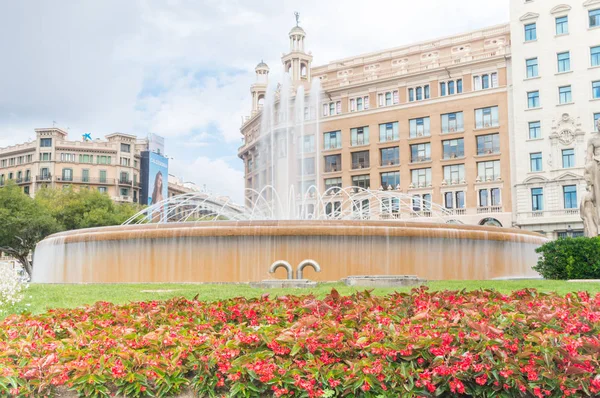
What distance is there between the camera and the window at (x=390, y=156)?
6062cm

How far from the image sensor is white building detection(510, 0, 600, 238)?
160ft

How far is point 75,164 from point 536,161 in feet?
211

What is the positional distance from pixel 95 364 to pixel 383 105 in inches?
2358

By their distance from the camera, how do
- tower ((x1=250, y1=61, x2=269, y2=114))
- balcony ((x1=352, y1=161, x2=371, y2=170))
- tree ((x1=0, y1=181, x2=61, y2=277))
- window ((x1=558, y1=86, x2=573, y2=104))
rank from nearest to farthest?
tree ((x1=0, y1=181, x2=61, y2=277)) < window ((x1=558, y1=86, x2=573, y2=104)) < balcony ((x1=352, y1=161, x2=371, y2=170)) < tower ((x1=250, y1=61, x2=269, y2=114))

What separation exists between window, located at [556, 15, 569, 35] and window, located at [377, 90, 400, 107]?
16.1m

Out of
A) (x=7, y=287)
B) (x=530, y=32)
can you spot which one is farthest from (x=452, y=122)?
(x=7, y=287)

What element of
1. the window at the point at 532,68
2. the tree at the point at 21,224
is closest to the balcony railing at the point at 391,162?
the window at the point at 532,68

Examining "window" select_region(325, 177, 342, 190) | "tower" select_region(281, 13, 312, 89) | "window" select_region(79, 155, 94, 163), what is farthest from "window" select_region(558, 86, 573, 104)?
"window" select_region(79, 155, 94, 163)

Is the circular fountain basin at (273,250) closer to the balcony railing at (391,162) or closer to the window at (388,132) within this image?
the balcony railing at (391,162)

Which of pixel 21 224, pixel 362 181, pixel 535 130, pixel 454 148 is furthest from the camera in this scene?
pixel 362 181

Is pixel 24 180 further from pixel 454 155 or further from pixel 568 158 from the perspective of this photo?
pixel 568 158

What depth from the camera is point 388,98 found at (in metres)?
61.7

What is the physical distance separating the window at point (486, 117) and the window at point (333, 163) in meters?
15.1

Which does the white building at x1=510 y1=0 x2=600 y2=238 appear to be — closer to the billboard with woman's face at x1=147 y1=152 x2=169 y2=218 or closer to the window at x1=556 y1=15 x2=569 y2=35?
the window at x1=556 y1=15 x2=569 y2=35
